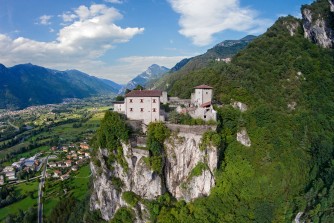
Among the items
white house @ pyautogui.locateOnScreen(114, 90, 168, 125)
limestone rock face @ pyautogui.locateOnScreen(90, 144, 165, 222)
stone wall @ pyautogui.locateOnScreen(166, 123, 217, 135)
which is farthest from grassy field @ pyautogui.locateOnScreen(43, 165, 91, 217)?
stone wall @ pyautogui.locateOnScreen(166, 123, 217, 135)

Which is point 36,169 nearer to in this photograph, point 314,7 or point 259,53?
point 259,53

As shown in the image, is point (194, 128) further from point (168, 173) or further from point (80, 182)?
point (80, 182)

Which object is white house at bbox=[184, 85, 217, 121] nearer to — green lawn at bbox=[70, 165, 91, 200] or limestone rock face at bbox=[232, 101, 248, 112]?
limestone rock face at bbox=[232, 101, 248, 112]

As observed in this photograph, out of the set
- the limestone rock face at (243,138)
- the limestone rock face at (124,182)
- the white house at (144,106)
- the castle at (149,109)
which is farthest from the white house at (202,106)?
the limestone rock face at (124,182)

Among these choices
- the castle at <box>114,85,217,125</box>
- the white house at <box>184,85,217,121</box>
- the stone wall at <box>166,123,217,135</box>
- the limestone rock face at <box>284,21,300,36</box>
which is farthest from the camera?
the limestone rock face at <box>284,21,300,36</box>

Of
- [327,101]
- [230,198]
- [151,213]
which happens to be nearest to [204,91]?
[230,198]

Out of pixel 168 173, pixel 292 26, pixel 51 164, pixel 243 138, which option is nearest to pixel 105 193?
pixel 168 173
